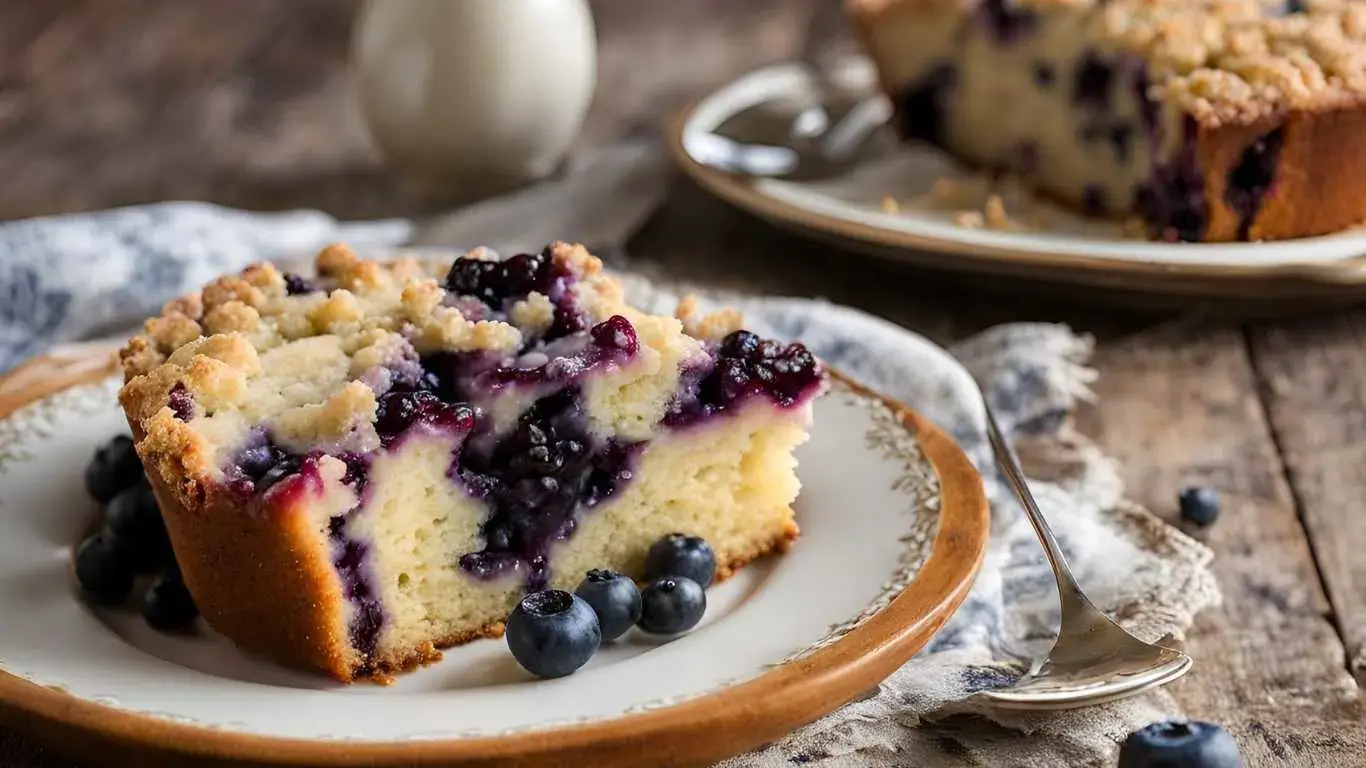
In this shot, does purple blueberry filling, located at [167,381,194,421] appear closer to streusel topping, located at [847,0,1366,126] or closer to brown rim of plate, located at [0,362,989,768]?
brown rim of plate, located at [0,362,989,768]

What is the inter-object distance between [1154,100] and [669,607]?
8.47 ft

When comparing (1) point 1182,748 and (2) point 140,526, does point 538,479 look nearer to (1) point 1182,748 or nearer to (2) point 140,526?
(2) point 140,526

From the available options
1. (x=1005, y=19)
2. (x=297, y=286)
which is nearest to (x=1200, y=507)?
(x=297, y=286)

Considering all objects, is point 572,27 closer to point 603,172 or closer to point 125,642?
point 603,172

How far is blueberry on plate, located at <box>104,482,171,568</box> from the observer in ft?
8.80

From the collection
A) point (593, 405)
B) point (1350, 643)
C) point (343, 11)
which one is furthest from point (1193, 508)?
point (343, 11)

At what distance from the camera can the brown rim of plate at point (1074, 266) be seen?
3.82 meters

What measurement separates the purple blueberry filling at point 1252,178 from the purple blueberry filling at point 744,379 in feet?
6.16

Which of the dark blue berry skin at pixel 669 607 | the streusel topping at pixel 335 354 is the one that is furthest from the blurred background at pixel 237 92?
the dark blue berry skin at pixel 669 607

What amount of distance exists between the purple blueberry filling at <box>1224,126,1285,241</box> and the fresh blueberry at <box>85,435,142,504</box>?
9.24 feet

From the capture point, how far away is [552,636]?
2324 millimetres

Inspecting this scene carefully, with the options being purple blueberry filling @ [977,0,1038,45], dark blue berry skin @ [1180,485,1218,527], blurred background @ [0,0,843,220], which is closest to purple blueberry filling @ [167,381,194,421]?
dark blue berry skin @ [1180,485,1218,527]

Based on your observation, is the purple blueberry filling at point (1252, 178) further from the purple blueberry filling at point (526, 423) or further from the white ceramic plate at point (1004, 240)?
the purple blueberry filling at point (526, 423)

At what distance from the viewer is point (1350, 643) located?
9.06ft
